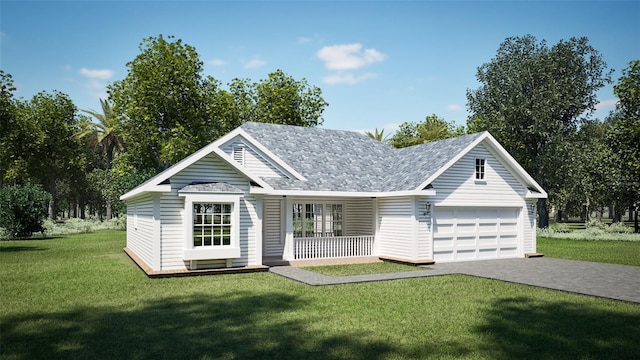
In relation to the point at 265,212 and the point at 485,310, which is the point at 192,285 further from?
the point at 485,310

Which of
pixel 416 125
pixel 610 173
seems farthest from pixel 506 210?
pixel 416 125

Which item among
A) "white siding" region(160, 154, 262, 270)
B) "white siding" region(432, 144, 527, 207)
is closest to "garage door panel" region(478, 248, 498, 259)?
"white siding" region(432, 144, 527, 207)

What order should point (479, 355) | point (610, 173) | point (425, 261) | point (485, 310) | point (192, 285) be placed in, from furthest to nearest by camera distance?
point (610, 173), point (425, 261), point (192, 285), point (485, 310), point (479, 355)

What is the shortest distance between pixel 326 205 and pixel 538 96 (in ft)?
97.9

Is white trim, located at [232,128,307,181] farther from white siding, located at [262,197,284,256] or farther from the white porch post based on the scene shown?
the white porch post

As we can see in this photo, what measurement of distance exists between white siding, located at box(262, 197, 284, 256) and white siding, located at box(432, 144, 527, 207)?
6.63 metres

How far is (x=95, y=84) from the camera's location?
157 feet

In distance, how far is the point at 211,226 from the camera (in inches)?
629

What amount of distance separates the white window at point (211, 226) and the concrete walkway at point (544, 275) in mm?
1979

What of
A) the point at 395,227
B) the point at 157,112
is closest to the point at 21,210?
the point at 157,112

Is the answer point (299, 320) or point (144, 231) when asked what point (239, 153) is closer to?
point (144, 231)

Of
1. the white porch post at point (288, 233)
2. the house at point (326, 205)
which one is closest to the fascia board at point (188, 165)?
the house at point (326, 205)

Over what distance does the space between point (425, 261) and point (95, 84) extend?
41.8m

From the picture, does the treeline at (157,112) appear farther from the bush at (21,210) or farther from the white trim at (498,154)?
the white trim at (498,154)
